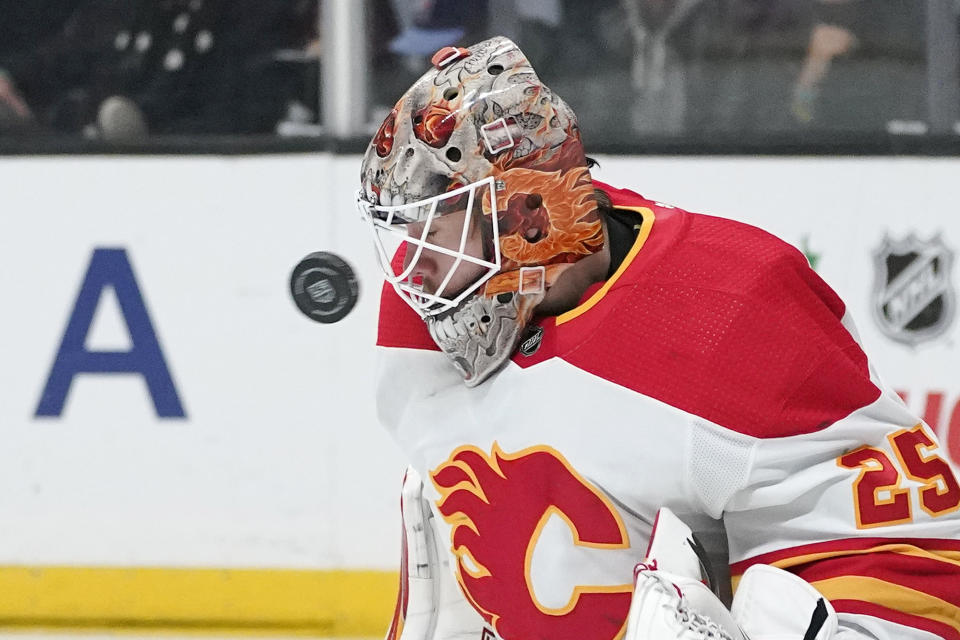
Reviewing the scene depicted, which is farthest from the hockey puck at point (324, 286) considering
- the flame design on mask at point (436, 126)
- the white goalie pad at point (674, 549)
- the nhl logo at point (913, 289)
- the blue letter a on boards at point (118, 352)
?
the nhl logo at point (913, 289)

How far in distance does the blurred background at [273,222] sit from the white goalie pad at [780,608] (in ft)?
4.18

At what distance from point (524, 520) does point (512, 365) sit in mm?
135

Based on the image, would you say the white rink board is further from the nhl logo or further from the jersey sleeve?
the jersey sleeve

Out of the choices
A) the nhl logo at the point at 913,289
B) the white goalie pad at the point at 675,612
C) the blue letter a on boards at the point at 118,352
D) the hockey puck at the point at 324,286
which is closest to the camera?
the white goalie pad at the point at 675,612

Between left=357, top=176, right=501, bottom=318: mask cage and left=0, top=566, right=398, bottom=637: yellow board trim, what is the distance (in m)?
1.27

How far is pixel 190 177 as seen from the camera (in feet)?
7.40

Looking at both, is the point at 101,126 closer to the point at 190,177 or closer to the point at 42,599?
the point at 190,177

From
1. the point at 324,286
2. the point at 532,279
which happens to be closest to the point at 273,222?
the point at 324,286

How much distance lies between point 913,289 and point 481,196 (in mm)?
1315

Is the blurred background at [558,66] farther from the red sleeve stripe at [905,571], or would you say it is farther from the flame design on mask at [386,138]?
the red sleeve stripe at [905,571]

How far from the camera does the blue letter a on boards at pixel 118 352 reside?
2.26 meters

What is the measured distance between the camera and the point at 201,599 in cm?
231

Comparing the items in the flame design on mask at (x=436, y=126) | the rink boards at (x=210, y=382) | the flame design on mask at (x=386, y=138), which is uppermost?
the flame design on mask at (x=436, y=126)

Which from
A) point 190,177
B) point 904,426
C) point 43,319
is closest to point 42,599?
point 43,319
